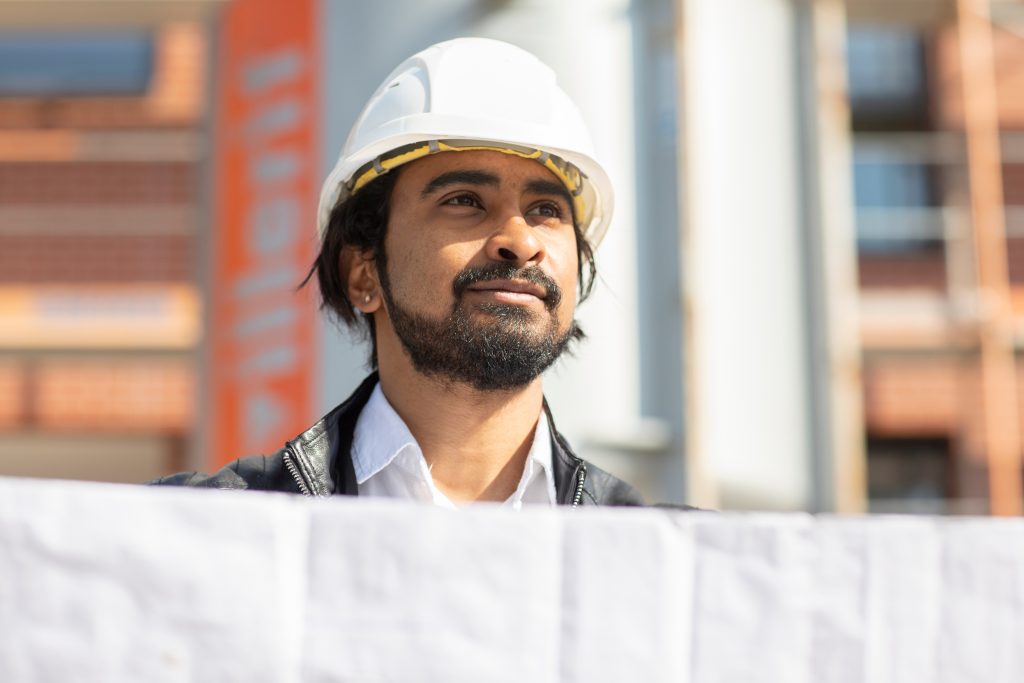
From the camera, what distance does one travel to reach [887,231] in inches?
327

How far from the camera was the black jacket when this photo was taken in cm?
184

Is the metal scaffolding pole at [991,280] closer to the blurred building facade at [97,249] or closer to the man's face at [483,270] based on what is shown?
the blurred building facade at [97,249]

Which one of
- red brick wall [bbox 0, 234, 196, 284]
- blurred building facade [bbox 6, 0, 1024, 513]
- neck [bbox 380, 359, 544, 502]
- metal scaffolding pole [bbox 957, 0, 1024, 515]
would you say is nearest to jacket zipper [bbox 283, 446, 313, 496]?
neck [bbox 380, 359, 544, 502]

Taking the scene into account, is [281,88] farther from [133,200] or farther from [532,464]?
[133,200]

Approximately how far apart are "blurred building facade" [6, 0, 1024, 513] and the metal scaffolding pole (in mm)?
36

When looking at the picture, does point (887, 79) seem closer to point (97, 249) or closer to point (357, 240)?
point (97, 249)

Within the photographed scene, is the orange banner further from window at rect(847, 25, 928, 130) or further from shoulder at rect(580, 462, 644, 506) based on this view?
window at rect(847, 25, 928, 130)

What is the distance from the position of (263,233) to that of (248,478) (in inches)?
111

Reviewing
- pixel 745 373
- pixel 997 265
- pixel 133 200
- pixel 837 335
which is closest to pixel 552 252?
pixel 745 373

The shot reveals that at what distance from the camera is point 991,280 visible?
7.39 metres

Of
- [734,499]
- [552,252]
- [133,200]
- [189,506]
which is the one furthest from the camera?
[133,200]

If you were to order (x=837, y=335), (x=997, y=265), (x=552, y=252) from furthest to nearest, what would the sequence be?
(x=997, y=265) → (x=837, y=335) → (x=552, y=252)

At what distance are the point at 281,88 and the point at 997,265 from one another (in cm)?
471

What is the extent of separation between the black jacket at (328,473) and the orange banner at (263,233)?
236cm
